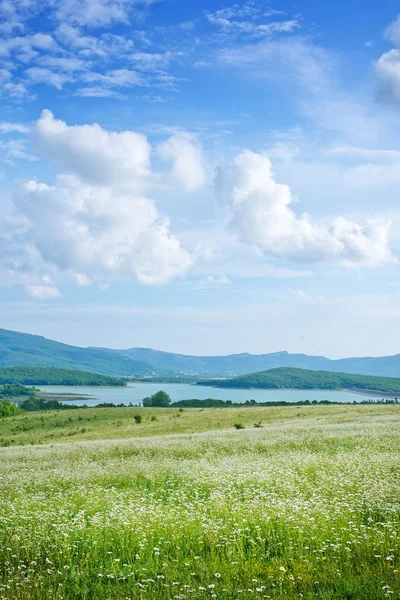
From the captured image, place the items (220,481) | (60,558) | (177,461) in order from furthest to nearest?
1. (177,461)
2. (220,481)
3. (60,558)

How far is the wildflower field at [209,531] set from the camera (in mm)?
7738

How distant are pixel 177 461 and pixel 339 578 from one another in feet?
43.6

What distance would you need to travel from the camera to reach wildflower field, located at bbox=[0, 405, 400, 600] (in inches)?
305

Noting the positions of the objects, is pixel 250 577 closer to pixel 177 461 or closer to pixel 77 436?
pixel 177 461

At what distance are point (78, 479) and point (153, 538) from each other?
8.05 metres

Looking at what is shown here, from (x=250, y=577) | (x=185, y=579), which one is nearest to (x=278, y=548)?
(x=250, y=577)

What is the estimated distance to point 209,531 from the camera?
9945 millimetres

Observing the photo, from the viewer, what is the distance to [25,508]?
12.5 m

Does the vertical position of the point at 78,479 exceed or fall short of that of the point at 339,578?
it falls short

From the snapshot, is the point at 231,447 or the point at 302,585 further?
the point at 231,447

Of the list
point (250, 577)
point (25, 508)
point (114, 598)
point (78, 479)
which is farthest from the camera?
point (78, 479)

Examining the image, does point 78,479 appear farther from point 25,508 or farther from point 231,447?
point 231,447

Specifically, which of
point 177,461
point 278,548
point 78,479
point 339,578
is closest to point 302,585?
point 339,578

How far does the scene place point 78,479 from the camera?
1694cm
